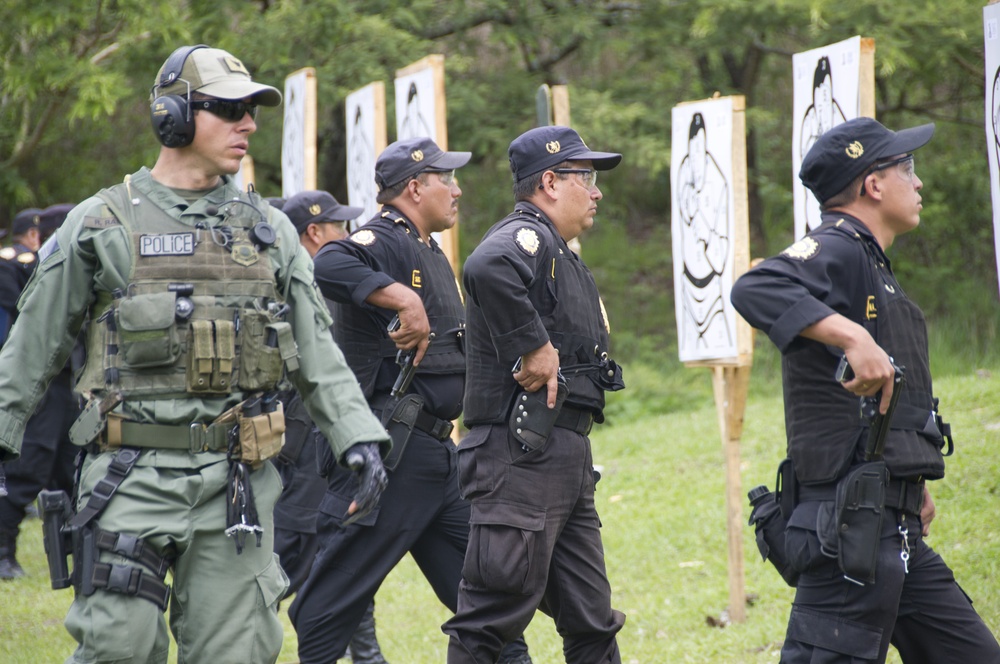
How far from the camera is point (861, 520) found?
11.0 feet

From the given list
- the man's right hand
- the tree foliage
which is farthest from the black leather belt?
the tree foliage

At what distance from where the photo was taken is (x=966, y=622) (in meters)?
3.52

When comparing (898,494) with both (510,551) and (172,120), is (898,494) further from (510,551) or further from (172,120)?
(172,120)

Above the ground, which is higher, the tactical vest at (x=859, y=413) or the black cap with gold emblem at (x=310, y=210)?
the black cap with gold emblem at (x=310, y=210)

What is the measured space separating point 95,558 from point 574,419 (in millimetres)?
1683

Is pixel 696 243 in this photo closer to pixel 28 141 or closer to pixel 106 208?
pixel 106 208

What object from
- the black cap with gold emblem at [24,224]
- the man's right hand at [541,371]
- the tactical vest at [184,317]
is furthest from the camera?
the black cap with gold emblem at [24,224]

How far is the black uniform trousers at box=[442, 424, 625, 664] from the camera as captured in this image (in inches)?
155

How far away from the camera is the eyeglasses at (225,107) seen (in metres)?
3.43

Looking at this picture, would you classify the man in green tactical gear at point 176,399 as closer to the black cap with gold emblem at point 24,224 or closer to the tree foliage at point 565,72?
the black cap with gold emblem at point 24,224

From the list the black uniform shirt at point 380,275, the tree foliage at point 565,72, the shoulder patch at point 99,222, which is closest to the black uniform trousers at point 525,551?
the black uniform shirt at point 380,275

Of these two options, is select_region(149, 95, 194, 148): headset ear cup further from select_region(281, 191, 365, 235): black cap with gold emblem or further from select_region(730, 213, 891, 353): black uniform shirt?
select_region(281, 191, 365, 235): black cap with gold emblem

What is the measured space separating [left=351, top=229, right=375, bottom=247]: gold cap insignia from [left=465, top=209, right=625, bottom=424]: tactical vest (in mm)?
920

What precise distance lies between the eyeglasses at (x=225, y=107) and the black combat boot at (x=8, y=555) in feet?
17.6
